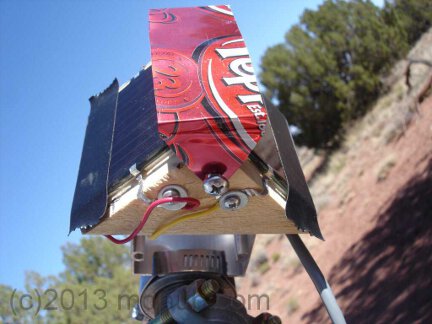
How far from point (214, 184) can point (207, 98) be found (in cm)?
29

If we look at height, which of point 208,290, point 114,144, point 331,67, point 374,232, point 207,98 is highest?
point 331,67

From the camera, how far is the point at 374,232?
9.29 meters

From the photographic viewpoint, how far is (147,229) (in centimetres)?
229

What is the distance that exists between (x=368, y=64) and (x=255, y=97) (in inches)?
674

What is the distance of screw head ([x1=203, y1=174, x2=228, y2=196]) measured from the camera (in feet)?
6.38

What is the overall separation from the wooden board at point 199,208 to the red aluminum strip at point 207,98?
0.11 meters

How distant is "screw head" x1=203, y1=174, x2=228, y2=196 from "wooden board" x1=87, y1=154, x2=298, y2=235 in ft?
0.27

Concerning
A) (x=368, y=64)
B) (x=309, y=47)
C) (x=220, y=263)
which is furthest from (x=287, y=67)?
(x=220, y=263)

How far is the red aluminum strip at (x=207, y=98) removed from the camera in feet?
6.33

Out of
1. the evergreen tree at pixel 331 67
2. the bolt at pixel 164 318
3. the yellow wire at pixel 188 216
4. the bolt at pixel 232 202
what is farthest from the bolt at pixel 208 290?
the evergreen tree at pixel 331 67

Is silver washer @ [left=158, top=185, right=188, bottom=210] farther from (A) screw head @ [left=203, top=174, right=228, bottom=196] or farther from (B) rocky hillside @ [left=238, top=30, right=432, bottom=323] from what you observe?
(B) rocky hillside @ [left=238, top=30, right=432, bottom=323]

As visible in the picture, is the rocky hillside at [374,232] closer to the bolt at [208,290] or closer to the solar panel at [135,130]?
the bolt at [208,290]

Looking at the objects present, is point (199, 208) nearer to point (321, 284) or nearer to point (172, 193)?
point (172, 193)

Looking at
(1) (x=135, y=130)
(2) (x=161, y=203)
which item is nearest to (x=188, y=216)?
(2) (x=161, y=203)
